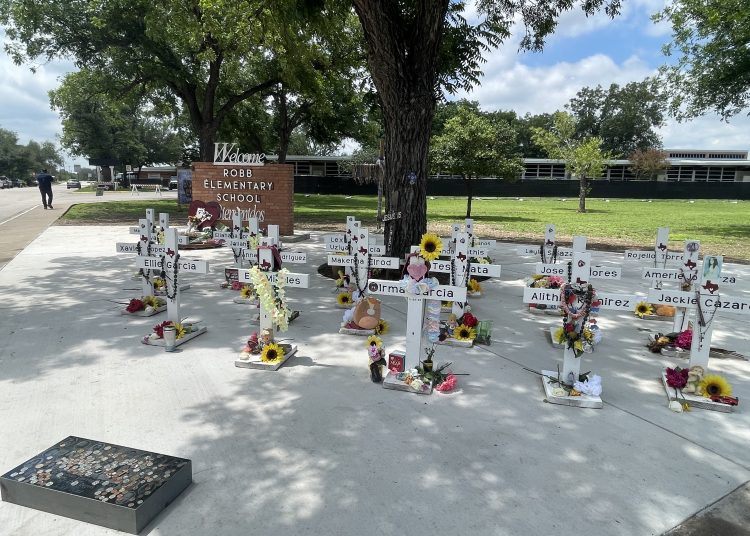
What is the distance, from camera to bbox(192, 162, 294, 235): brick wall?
13797 millimetres

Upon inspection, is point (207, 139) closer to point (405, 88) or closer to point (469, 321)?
point (405, 88)

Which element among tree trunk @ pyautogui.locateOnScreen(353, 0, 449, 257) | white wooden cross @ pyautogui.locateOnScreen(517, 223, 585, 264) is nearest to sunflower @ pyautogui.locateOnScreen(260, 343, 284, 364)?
tree trunk @ pyautogui.locateOnScreen(353, 0, 449, 257)

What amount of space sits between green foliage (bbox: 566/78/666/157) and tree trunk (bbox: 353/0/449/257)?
64.2 m

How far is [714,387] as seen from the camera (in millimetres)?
4227

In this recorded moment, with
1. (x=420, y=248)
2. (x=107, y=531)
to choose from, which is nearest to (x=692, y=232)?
(x=420, y=248)

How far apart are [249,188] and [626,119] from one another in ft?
218

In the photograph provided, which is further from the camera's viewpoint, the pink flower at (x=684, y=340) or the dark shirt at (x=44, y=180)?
the dark shirt at (x=44, y=180)

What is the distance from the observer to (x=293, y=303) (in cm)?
732

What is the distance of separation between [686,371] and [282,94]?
81.9ft

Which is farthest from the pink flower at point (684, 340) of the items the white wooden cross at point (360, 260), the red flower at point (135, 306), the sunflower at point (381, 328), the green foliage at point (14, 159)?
the green foliage at point (14, 159)

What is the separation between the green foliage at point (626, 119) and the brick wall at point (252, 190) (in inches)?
2407

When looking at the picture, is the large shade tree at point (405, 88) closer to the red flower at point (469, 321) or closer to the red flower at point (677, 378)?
the red flower at point (469, 321)

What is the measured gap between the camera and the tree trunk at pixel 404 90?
7.66 metres

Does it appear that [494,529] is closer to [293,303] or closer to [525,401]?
[525,401]
